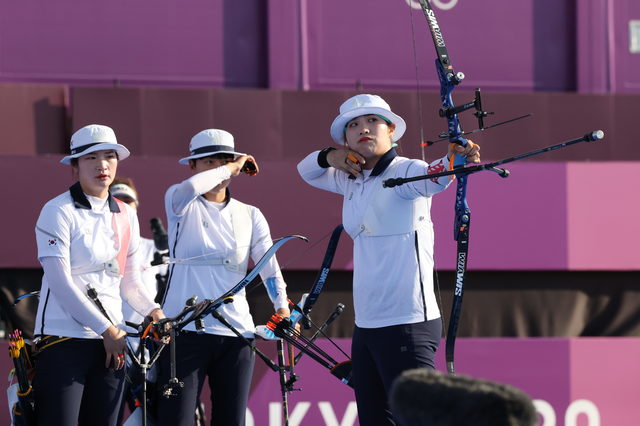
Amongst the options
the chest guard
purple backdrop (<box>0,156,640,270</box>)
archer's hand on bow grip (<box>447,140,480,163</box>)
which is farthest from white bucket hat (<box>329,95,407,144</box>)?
purple backdrop (<box>0,156,640,270</box>)

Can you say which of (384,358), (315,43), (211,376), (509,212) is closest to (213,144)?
(211,376)

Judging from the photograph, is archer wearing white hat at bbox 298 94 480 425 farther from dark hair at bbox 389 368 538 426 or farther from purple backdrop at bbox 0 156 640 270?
purple backdrop at bbox 0 156 640 270

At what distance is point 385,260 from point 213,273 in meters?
0.91

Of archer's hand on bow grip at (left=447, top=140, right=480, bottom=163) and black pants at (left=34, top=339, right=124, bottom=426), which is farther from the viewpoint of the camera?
black pants at (left=34, top=339, right=124, bottom=426)

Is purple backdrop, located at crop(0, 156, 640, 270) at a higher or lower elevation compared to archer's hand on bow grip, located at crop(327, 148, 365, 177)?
lower

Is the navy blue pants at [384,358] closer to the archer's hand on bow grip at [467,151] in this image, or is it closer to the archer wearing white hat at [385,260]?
the archer wearing white hat at [385,260]

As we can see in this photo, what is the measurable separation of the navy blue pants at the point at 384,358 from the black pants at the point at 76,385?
88 centimetres

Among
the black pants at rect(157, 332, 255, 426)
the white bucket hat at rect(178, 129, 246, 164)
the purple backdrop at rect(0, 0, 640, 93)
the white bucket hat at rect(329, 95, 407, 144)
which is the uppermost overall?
the purple backdrop at rect(0, 0, 640, 93)

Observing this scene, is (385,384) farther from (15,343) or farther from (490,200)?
(490,200)

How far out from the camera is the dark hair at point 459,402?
5.25 ft

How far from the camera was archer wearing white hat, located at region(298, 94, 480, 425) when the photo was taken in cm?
329

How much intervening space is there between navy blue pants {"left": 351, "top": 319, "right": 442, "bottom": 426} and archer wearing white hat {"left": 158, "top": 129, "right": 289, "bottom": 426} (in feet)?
2.23

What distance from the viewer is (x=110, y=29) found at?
697 centimetres

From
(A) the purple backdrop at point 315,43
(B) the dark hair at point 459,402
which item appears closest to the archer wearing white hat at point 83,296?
(B) the dark hair at point 459,402
